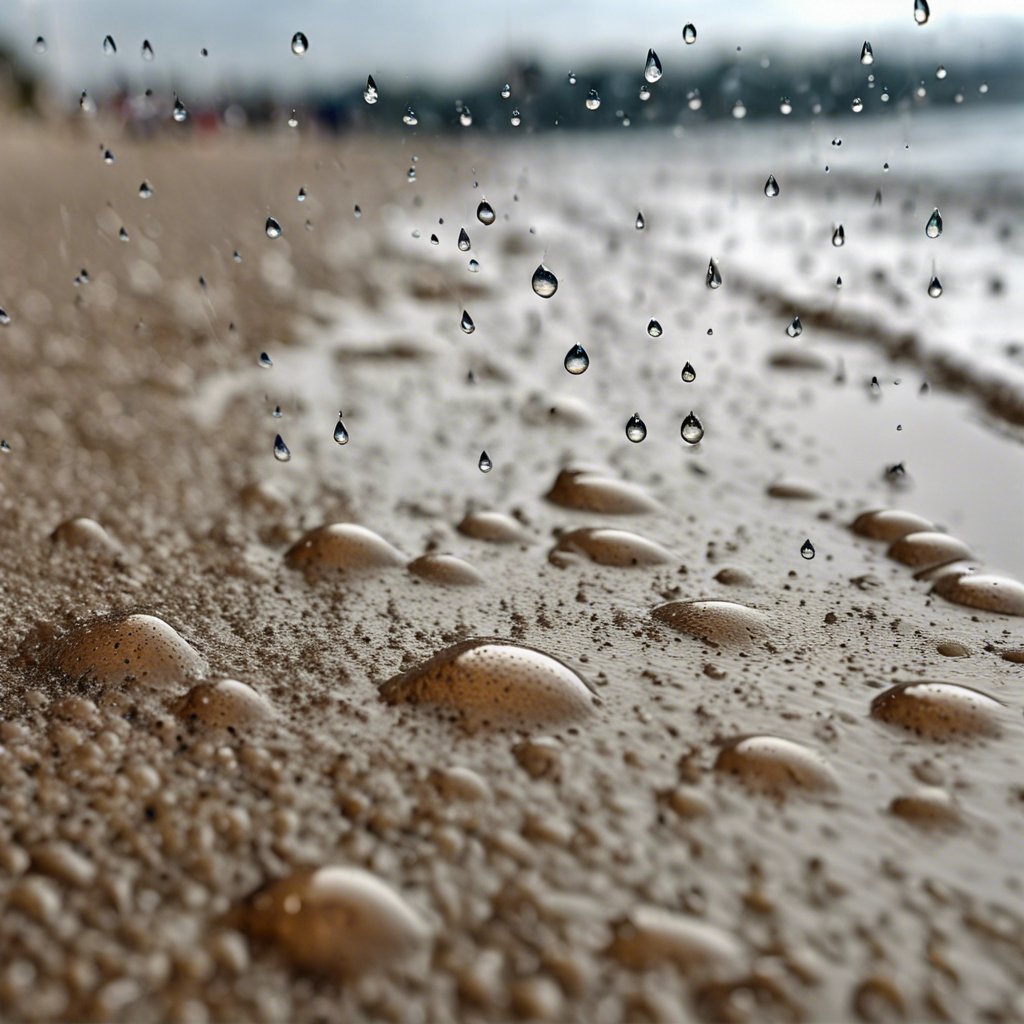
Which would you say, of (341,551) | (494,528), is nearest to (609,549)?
(494,528)

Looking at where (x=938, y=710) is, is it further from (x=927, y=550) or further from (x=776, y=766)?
(x=927, y=550)

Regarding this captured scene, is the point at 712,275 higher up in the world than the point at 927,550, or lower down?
higher up

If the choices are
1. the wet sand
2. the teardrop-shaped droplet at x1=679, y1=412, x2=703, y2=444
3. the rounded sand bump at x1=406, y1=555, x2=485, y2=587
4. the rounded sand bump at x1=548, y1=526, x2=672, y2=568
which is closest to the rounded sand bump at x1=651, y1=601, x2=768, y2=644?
the wet sand

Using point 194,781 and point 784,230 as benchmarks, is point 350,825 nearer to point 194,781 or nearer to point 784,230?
point 194,781

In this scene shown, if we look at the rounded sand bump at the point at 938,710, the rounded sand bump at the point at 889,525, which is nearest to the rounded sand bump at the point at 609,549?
the rounded sand bump at the point at 889,525

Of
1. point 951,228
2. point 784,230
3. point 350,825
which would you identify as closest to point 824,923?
point 350,825

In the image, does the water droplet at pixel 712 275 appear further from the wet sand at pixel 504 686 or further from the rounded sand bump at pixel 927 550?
the rounded sand bump at pixel 927 550
